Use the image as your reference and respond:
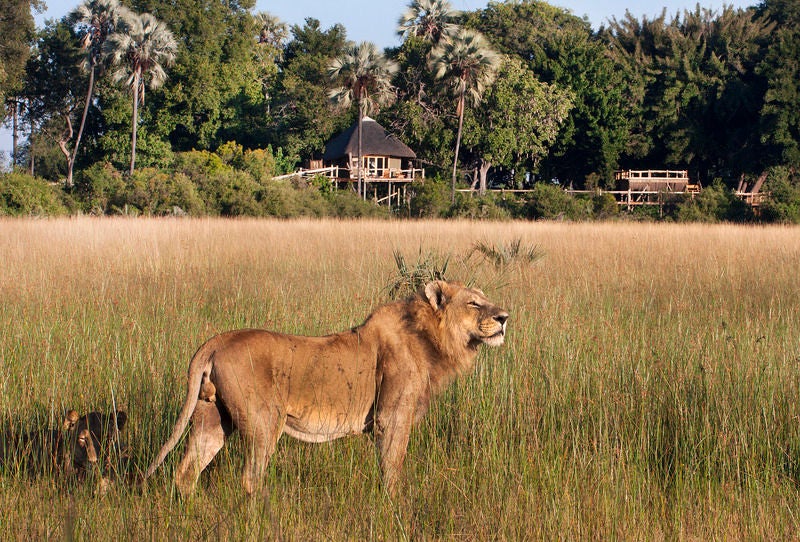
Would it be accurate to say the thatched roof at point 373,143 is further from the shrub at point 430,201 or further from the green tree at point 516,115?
the shrub at point 430,201

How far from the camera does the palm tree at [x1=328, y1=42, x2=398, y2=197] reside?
39.7 meters

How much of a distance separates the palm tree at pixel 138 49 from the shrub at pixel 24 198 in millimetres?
12914

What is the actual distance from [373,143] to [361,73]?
7457 millimetres

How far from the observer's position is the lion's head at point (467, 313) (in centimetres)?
400

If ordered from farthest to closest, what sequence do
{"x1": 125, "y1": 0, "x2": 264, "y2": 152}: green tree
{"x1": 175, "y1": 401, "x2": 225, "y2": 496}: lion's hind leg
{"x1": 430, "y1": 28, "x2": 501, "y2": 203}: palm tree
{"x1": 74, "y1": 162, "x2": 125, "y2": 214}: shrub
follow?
{"x1": 125, "y1": 0, "x2": 264, "y2": 152}: green tree
{"x1": 430, "y1": 28, "x2": 501, "y2": 203}: palm tree
{"x1": 74, "y1": 162, "x2": 125, "y2": 214}: shrub
{"x1": 175, "y1": 401, "x2": 225, "y2": 496}: lion's hind leg

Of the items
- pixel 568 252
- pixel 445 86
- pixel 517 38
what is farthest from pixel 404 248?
pixel 517 38

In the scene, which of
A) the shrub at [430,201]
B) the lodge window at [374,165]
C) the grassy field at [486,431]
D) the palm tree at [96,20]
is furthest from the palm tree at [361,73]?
the grassy field at [486,431]

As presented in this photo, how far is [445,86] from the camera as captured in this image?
143 feet

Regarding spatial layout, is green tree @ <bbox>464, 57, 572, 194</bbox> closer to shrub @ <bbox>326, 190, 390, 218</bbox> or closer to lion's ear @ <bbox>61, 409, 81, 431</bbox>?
shrub @ <bbox>326, 190, 390, 218</bbox>

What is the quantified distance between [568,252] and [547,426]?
32.0 feet

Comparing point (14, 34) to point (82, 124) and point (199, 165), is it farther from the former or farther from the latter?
point (199, 165)

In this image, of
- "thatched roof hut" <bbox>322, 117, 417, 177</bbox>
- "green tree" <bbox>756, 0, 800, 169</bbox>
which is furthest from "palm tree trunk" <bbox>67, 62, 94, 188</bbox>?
"green tree" <bbox>756, 0, 800, 169</bbox>

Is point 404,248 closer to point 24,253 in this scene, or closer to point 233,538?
point 24,253

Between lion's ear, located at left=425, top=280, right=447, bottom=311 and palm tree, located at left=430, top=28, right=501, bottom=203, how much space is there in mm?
36635
